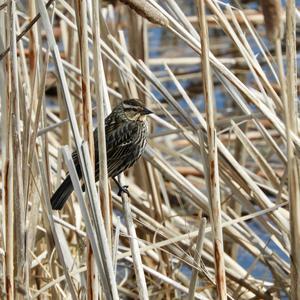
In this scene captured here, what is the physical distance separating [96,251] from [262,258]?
1.74 metres

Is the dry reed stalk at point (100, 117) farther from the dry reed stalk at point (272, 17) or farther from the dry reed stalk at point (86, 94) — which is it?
the dry reed stalk at point (272, 17)

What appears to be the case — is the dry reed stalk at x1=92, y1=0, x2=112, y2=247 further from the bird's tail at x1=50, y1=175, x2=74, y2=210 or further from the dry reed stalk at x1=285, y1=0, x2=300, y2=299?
the bird's tail at x1=50, y1=175, x2=74, y2=210

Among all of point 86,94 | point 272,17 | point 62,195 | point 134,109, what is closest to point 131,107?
point 134,109

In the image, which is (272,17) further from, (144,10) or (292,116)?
(292,116)

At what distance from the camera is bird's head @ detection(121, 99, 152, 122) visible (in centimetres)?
410

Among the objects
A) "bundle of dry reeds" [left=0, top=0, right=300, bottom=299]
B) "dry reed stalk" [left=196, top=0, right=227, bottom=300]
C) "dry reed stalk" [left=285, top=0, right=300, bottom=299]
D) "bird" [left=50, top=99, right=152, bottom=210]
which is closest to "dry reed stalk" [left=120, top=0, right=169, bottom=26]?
"bundle of dry reeds" [left=0, top=0, right=300, bottom=299]

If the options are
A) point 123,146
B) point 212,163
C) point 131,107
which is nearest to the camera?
point 212,163

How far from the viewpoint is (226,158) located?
3410mm

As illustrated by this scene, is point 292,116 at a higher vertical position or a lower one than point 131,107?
higher

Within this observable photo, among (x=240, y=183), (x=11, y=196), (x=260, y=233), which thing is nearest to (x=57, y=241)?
(x=11, y=196)

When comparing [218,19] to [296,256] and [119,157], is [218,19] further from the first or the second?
[119,157]

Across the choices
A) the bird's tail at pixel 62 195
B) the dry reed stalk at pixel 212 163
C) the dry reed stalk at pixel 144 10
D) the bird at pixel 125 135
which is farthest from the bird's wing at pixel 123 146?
the dry reed stalk at pixel 144 10

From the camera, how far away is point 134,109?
13.6 feet

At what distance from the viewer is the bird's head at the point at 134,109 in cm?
410
